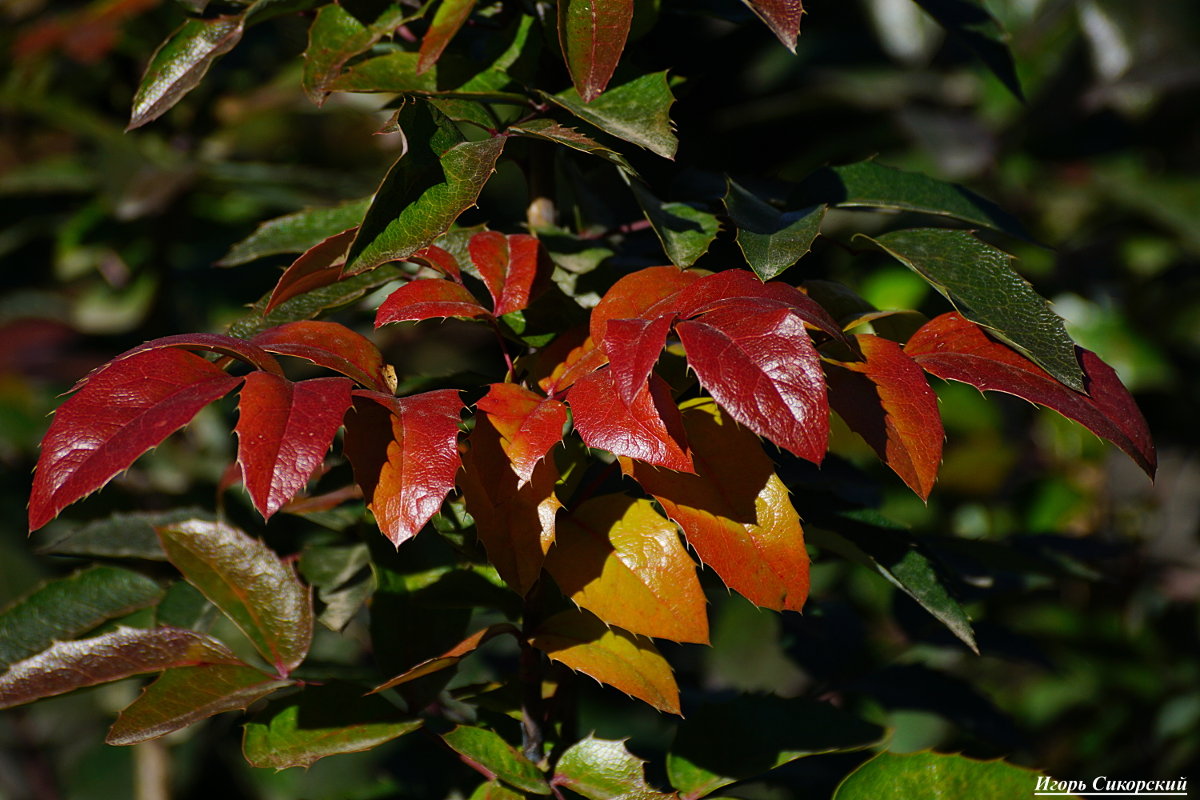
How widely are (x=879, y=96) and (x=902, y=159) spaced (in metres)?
0.16

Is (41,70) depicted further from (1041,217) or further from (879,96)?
(1041,217)

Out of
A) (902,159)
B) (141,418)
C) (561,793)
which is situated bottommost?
(902,159)

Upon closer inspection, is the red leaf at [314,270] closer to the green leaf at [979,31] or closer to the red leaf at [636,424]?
the red leaf at [636,424]

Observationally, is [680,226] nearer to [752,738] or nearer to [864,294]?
[752,738]

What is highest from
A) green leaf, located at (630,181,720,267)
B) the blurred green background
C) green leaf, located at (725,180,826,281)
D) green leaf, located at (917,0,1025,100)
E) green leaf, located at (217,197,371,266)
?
green leaf, located at (917,0,1025,100)

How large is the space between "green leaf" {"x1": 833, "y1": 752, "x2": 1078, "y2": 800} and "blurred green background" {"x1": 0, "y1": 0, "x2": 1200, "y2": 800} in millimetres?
194

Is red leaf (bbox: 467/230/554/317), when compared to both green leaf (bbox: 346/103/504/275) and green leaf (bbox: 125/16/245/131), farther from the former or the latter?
green leaf (bbox: 125/16/245/131)

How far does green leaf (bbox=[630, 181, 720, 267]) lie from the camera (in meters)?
0.55

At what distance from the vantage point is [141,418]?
1.49 ft

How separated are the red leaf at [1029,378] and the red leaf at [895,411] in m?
0.02

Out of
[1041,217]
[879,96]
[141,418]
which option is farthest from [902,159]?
[141,418]

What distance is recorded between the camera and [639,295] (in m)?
0.54

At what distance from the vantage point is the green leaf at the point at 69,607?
27.1 inches

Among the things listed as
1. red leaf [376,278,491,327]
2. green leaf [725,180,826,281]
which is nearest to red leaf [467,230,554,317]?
red leaf [376,278,491,327]
